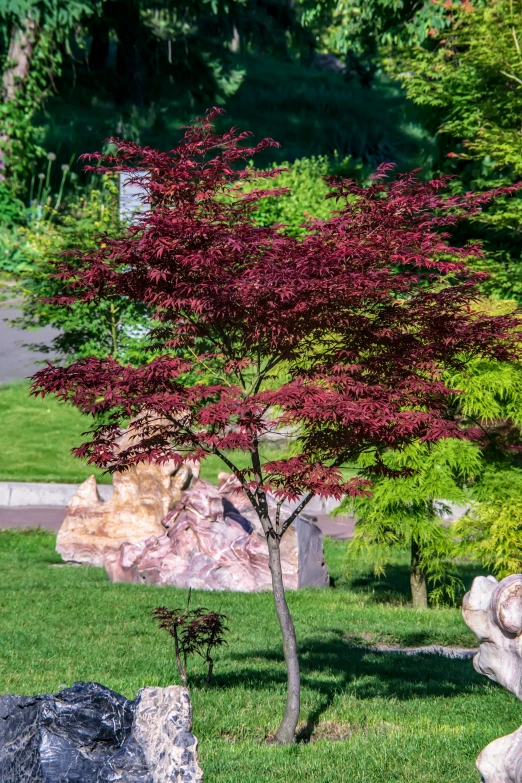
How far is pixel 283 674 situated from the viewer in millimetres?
8391

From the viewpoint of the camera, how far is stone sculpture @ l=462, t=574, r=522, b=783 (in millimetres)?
3877

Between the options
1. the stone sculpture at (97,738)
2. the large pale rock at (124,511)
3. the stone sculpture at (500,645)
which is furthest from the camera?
the large pale rock at (124,511)

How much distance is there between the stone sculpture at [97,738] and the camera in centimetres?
455

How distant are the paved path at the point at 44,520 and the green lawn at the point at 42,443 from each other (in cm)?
104

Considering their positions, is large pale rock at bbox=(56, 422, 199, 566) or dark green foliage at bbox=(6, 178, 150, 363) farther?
dark green foliage at bbox=(6, 178, 150, 363)

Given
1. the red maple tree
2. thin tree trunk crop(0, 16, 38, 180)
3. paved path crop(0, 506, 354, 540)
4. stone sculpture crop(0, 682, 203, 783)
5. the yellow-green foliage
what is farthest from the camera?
thin tree trunk crop(0, 16, 38, 180)

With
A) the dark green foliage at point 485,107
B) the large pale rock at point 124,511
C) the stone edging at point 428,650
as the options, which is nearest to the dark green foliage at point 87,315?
the large pale rock at point 124,511

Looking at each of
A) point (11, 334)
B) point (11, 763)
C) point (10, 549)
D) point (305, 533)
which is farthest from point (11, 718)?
point (11, 334)

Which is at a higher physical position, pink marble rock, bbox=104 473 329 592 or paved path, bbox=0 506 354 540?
pink marble rock, bbox=104 473 329 592

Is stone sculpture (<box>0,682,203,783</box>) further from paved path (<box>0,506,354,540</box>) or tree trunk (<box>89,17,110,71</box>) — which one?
tree trunk (<box>89,17,110,71</box>)

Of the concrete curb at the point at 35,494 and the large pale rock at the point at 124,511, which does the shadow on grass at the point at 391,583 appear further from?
the concrete curb at the point at 35,494

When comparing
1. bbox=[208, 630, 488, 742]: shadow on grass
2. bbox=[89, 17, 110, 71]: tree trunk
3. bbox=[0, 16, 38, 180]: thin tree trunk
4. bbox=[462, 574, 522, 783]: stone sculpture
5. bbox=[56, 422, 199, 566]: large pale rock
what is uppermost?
bbox=[89, 17, 110, 71]: tree trunk

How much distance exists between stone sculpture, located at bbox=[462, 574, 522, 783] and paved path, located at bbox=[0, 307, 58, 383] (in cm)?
1964

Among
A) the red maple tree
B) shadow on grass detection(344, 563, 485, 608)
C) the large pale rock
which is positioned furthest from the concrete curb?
the red maple tree
